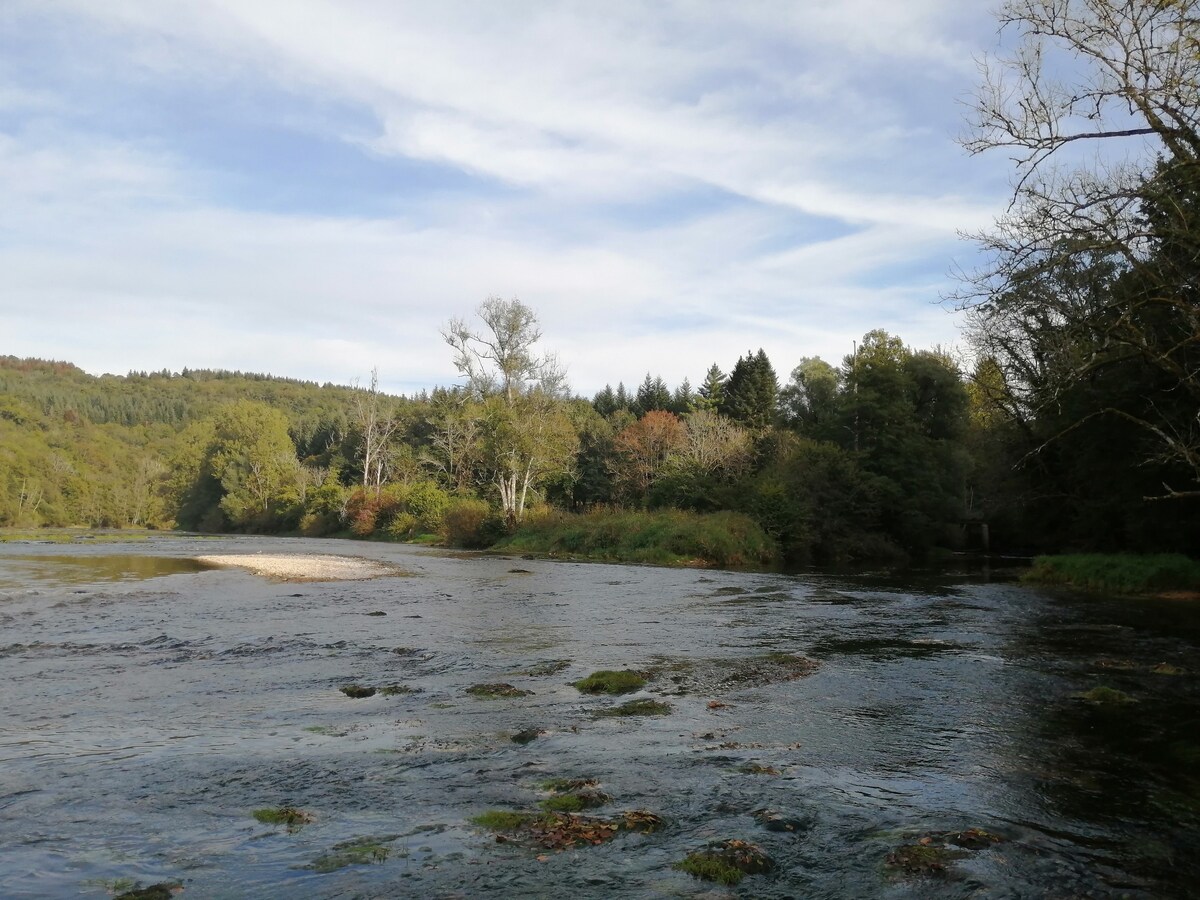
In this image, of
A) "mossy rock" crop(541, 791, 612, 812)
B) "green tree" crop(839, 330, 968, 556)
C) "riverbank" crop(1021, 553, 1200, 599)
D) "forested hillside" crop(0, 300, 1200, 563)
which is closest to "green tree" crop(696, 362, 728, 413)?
"forested hillside" crop(0, 300, 1200, 563)

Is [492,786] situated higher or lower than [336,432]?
lower

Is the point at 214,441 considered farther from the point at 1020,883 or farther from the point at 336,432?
the point at 1020,883

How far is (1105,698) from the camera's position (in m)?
11.3

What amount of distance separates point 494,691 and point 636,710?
225cm

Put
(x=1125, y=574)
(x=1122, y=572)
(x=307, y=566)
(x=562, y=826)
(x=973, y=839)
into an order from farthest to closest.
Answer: (x=307, y=566), (x=1122, y=572), (x=1125, y=574), (x=562, y=826), (x=973, y=839)

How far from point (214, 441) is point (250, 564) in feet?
233

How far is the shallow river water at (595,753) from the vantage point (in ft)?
20.0

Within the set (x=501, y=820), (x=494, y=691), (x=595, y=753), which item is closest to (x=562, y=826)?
(x=501, y=820)

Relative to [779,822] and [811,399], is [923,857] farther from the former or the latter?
[811,399]

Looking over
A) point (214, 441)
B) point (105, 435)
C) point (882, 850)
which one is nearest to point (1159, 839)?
point (882, 850)

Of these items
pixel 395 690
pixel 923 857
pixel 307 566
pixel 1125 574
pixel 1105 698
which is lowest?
pixel 307 566

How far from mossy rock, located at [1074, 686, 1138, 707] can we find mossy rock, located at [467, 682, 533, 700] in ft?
24.9

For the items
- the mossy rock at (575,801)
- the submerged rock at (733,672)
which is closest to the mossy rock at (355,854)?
the mossy rock at (575,801)

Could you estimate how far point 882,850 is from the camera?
646 centimetres
